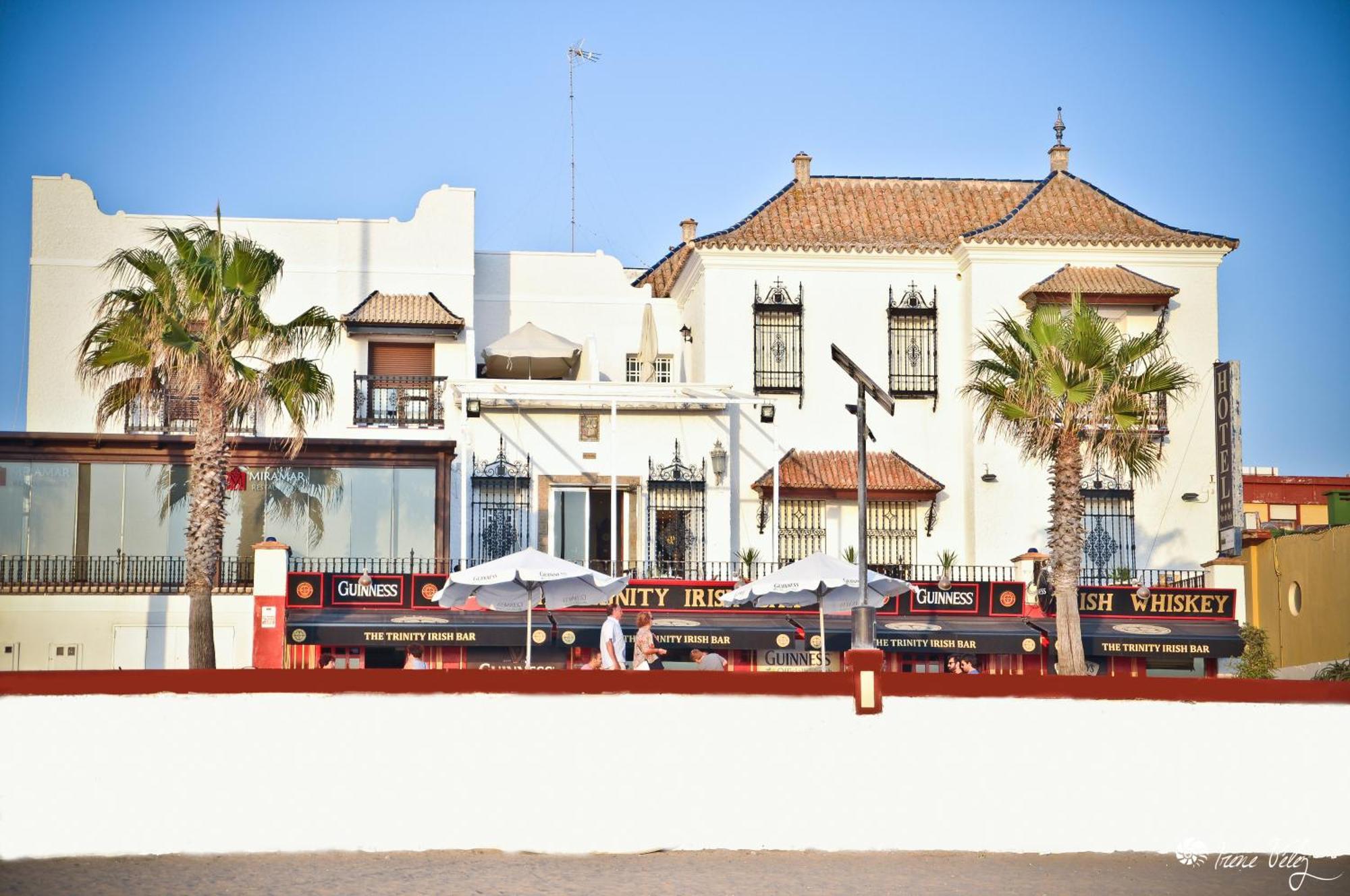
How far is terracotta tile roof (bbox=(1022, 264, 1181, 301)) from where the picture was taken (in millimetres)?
31000

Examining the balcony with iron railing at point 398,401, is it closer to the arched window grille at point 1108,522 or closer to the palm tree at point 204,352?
the palm tree at point 204,352

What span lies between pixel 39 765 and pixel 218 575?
15.1 m

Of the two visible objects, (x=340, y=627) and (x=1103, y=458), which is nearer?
(x=340, y=627)

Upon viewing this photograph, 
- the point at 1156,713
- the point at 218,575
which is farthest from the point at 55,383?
the point at 1156,713

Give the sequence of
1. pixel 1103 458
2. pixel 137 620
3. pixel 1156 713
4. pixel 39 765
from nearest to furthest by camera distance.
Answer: pixel 39 765 < pixel 1156 713 < pixel 137 620 < pixel 1103 458

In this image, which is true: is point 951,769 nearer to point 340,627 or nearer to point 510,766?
point 510,766

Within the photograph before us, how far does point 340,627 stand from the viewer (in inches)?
1052

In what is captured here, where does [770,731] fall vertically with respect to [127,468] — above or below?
below

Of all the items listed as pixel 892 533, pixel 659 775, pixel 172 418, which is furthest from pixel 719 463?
pixel 659 775

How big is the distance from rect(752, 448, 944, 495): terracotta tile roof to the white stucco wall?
9.53 metres

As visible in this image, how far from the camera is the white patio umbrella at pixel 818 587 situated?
77.1 ft

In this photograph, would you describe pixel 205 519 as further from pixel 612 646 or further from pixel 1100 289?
pixel 1100 289

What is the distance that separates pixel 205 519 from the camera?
949 inches

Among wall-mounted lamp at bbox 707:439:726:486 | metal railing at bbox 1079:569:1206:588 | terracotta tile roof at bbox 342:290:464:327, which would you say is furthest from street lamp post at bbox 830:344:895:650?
terracotta tile roof at bbox 342:290:464:327
